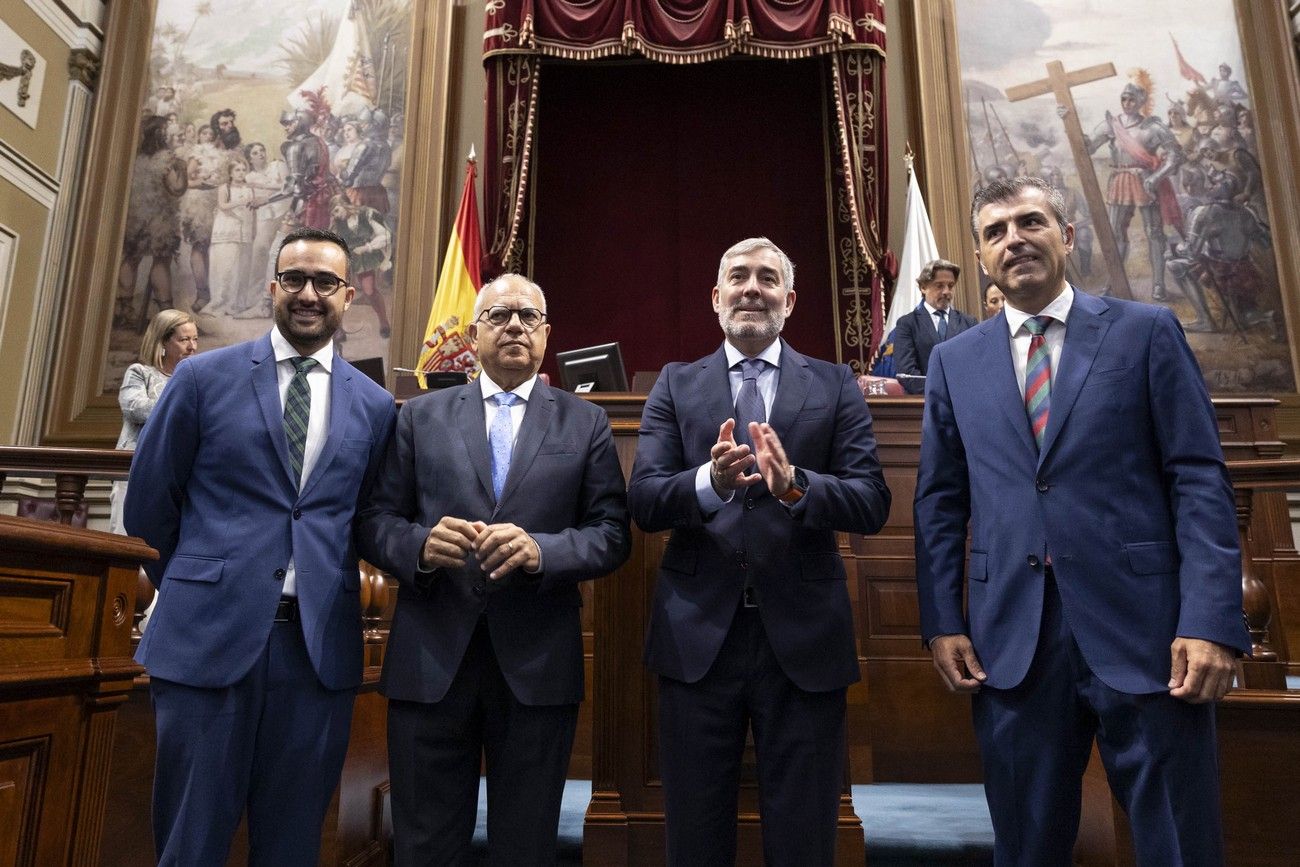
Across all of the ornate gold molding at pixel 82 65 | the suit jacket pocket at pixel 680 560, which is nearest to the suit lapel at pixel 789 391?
the suit jacket pocket at pixel 680 560

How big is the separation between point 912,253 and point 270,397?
4614 millimetres

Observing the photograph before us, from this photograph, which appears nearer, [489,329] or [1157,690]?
[1157,690]

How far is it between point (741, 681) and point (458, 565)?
0.54 m

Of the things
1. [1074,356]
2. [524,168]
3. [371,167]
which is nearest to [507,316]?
[1074,356]

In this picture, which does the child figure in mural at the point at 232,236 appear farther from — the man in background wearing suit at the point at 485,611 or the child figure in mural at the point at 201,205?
the man in background wearing suit at the point at 485,611

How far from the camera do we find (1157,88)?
5996 millimetres

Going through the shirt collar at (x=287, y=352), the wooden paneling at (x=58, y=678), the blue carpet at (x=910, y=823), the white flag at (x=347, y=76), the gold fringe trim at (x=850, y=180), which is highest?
the white flag at (x=347, y=76)

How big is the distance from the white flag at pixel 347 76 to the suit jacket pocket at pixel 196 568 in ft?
17.1

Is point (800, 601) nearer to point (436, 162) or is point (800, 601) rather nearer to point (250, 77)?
point (436, 162)

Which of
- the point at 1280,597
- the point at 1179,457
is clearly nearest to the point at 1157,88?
the point at 1280,597

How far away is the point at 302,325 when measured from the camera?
5.99ft

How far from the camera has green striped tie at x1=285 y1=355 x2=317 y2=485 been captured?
1744 mm

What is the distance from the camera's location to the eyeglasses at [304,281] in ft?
6.00

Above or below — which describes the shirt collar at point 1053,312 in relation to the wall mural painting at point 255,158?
below
